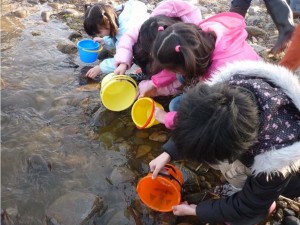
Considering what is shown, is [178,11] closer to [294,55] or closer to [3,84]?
[294,55]

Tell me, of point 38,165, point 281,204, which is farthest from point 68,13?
point 281,204

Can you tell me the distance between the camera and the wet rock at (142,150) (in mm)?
2750

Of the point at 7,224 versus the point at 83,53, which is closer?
the point at 7,224

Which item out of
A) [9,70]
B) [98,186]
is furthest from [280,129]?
[9,70]

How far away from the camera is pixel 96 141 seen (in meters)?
2.85

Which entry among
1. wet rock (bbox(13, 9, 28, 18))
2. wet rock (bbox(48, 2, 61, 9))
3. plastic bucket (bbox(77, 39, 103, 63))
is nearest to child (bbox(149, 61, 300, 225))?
plastic bucket (bbox(77, 39, 103, 63))

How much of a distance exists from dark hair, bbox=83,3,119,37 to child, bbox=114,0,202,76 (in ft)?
1.02

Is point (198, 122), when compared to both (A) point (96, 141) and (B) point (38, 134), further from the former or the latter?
(B) point (38, 134)

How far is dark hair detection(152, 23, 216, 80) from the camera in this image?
2.22 m

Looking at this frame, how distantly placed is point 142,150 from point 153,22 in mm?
1008

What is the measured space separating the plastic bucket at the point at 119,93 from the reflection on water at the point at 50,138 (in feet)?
0.37

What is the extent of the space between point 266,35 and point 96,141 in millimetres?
2863

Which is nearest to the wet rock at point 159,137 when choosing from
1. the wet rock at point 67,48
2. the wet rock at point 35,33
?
the wet rock at point 67,48

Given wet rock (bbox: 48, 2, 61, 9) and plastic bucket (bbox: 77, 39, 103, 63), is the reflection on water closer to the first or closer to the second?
plastic bucket (bbox: 77, 39, 103, 63)
